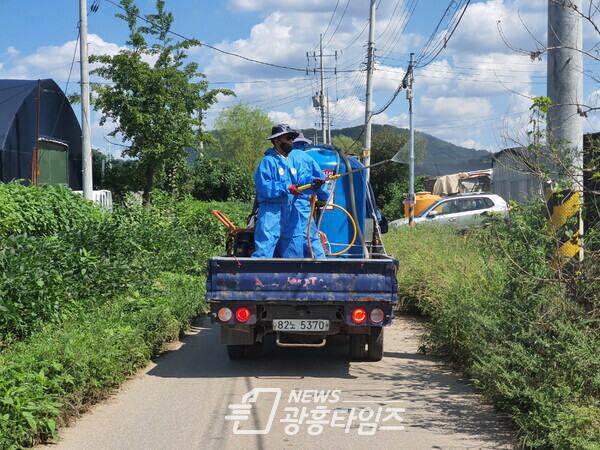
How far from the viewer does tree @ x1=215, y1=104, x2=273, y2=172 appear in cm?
6662

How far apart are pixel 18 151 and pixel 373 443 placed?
17719 mm

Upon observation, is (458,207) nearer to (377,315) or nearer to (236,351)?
(236,351)

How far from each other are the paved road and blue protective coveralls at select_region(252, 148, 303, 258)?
1.25m

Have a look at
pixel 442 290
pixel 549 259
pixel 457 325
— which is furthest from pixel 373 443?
pixel 442 290

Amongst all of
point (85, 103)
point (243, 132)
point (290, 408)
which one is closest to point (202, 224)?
point (85, 103)

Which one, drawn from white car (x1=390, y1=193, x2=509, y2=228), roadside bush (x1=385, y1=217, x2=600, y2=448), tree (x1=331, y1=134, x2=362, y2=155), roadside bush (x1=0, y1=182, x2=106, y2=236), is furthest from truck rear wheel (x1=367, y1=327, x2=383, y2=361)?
white car (x1=390, y1=193, x2=509, y2=228)

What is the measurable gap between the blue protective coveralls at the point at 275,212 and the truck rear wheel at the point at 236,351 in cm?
99

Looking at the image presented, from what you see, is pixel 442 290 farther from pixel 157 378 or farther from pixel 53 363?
pixel 53 363

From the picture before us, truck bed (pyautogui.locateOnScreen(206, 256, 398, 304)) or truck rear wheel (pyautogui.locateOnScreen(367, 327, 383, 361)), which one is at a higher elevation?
truck bed (pyautogui.locateOnScreen(206, 256, 398, 304))

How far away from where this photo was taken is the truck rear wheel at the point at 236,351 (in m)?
8.10

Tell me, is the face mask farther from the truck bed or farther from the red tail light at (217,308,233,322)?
the red tail light at (217,308,233,322)

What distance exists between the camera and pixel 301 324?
7375 millimetres

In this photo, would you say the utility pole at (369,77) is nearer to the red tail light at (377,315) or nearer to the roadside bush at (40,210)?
the roadside bush at (40,210)

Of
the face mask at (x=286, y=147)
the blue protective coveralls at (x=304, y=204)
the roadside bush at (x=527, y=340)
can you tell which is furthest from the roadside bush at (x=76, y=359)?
the roadside bush at (x=527, y=340)
